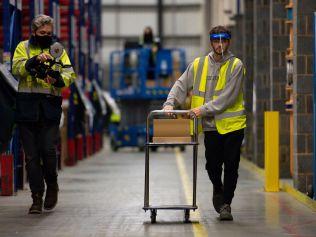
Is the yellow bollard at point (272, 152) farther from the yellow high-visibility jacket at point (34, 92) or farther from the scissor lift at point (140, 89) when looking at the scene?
the scissor lift at point (140, 89)

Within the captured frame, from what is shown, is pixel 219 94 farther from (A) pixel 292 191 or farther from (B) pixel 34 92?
(A) pixel 292 191

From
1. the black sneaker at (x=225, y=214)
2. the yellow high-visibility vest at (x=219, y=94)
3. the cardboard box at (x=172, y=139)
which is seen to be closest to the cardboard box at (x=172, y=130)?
the cardboard box at (x=172, y=139)

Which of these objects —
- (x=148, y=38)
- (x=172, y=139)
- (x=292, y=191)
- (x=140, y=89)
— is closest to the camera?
(x=172, y=139)

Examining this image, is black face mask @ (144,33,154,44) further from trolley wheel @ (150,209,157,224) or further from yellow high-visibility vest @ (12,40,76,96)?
trolley wheel @ (150,209,157,224)

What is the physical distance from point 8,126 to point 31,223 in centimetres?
118

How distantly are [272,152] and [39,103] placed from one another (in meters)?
4.50

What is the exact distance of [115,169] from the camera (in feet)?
68.6

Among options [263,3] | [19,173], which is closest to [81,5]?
[263,3]

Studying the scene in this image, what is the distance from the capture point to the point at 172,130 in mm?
10805

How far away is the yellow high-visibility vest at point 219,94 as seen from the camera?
10.9m

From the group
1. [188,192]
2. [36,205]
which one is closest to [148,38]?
[188,192]

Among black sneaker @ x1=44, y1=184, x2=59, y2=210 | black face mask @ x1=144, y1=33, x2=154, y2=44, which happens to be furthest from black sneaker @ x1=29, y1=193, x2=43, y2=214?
Result: black face mask @ x1=144, y1=33, x2=154, y2=44

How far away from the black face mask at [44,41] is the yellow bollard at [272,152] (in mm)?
4130

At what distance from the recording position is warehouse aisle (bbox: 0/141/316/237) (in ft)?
33.1
